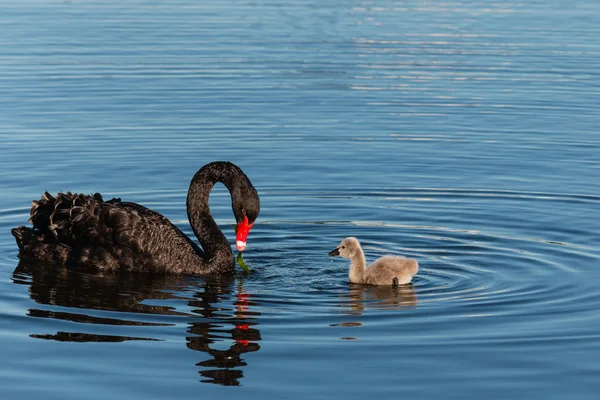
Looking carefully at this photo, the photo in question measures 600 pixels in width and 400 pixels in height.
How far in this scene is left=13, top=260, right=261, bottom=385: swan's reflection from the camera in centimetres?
766

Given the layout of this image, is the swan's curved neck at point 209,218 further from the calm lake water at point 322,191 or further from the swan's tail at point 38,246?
the swan's tail at point 38,246

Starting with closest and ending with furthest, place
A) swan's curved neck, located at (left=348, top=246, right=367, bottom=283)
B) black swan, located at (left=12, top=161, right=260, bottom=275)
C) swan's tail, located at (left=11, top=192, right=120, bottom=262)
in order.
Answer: swan's curved neck, located at (left=348, top=246, right=367, bottom=283) → black swan, located at (left=12, top=161, right=260, bottom=275) → swan's tail, located at (left=11, top=192, right=120, bottom=262)

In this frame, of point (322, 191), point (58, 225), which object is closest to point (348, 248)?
point (58, 225)

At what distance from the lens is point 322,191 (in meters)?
12.6

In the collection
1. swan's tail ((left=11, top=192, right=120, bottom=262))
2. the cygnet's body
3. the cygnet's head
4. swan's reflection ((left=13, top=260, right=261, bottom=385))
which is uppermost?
swan's tail ((left=11, top=192, right=120, bottom=262))

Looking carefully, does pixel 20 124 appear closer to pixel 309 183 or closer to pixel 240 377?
pixel 309 183

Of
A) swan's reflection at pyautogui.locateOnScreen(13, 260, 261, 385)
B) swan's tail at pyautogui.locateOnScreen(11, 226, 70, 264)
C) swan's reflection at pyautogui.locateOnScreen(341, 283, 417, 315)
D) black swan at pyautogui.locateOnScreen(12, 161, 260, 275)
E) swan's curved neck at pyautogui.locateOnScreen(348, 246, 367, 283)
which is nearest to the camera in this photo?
swan's reflection at pyautogui.locateOnScreen(13, 260, 261, 385)

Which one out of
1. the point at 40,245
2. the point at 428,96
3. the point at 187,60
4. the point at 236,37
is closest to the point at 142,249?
the point at 40,245

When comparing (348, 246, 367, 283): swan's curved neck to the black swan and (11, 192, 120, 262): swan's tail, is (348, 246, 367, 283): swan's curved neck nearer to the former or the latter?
the black swan

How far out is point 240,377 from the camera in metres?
7.08

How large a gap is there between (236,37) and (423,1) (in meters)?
7.84

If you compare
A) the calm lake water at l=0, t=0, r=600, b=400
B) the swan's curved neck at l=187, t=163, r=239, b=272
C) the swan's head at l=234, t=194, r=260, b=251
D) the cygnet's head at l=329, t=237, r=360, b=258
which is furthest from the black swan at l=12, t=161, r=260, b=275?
the cygnet's head at l=329, t=237, r=360, b=258

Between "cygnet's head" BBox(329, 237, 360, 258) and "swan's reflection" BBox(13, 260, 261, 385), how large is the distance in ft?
3.02

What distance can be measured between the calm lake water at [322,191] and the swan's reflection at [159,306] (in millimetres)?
33
